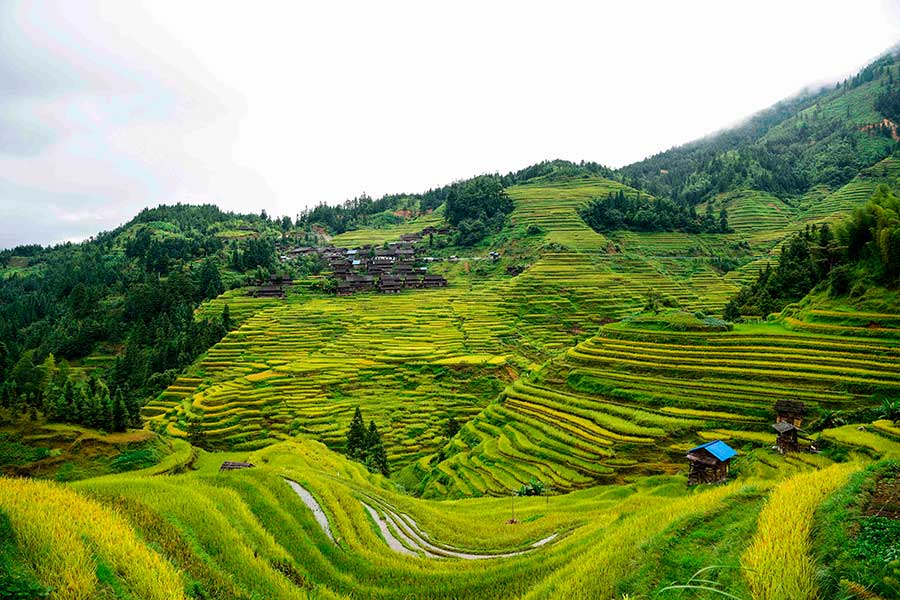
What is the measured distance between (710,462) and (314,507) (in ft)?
43.8

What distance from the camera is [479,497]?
2148 cm

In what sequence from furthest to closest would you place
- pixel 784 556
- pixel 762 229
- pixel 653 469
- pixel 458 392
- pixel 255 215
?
pixel 255 215, pixel 762 229, pixel 458 392, pixel 653 469, pixel 784 556

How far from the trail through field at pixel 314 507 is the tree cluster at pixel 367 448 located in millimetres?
17719

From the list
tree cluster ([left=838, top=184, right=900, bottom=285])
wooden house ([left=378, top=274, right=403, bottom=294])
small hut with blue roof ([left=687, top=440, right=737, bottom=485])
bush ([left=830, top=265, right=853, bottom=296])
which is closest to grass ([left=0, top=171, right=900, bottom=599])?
small hut with blue roof ([left=687, top=440, right=737, bottom=485])

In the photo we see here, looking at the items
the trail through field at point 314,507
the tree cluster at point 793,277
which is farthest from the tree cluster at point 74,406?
the tree cluster at point 793,277

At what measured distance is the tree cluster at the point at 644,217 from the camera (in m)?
80.8

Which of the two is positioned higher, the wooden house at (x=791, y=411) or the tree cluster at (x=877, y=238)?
the tree cluster at (x=877, y=238)

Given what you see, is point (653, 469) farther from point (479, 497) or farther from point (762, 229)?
point (762, 229)

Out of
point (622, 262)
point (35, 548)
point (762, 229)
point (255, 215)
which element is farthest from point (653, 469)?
point (255, 215)

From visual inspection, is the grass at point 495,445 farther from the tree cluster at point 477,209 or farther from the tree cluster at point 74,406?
the tree cluster at point 477,209

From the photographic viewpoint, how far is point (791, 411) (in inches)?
782

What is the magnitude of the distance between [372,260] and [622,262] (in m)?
43.3

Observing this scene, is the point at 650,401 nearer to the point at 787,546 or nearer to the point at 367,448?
the point at 367,448

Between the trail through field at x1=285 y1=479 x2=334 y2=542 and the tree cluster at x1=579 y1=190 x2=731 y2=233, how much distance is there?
266 ft
